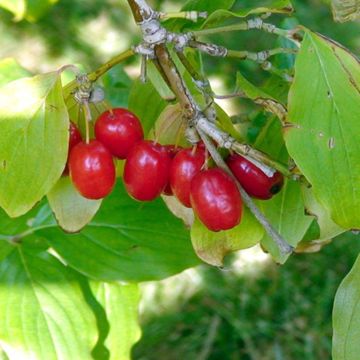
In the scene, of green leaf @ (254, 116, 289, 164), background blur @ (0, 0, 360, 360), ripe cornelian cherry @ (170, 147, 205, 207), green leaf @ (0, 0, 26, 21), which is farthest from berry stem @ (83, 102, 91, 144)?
background blur @ (0, 0, 360, 360)

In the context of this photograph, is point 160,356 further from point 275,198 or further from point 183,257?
point 275,198

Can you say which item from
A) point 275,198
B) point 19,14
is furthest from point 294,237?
point 19,14

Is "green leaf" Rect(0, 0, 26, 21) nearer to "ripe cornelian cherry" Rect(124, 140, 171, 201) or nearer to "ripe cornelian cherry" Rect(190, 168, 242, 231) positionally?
"ripe cornelian cherry" Rect(124, 140, 171, 201)

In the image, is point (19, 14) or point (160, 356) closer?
point (19, 14)

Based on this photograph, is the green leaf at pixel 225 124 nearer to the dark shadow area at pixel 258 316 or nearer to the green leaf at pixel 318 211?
the green leaf at pixel 318 211

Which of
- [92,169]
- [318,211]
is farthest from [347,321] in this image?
[92,169]
